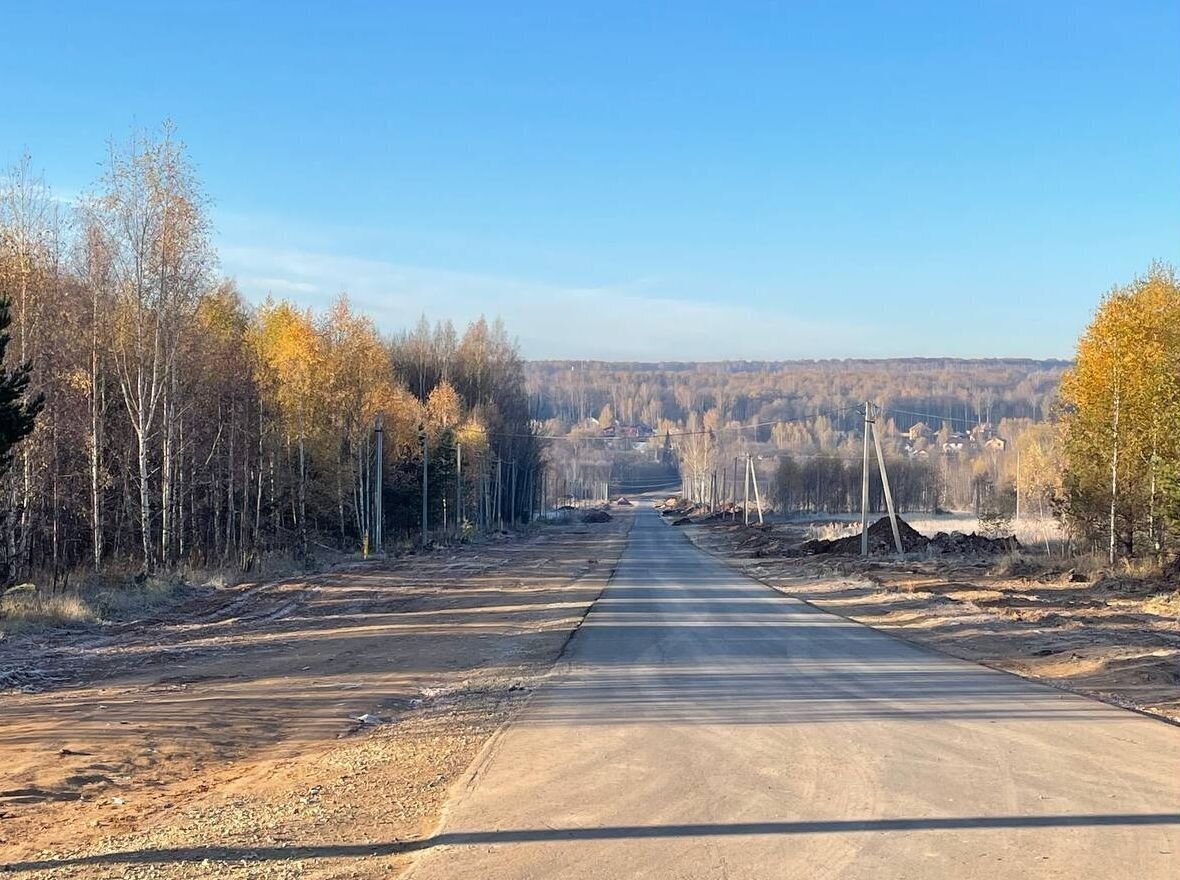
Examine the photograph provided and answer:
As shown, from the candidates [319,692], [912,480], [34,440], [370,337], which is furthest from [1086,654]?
[912,480]

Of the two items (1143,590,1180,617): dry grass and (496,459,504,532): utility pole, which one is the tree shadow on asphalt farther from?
(496,459,504,532): utility pole

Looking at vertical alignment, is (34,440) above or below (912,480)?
above

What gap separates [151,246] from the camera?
86.7ft

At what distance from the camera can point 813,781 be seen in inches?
283

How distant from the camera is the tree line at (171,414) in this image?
83.0 ft

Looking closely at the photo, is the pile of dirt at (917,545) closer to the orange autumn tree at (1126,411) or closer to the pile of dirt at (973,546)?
the pile of dirt at (973,546)

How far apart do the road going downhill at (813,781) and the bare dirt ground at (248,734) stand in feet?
1.92

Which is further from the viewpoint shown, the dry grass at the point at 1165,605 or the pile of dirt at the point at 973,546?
the pile of dirt at the point at 973,546

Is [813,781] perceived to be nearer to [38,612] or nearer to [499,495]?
[38,612]

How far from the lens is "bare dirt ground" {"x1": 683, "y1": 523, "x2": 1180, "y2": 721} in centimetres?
1287

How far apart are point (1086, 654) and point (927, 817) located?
9.74 meters

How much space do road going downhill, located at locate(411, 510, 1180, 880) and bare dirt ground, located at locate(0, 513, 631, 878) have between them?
585mm

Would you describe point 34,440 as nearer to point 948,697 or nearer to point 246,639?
point 246,639

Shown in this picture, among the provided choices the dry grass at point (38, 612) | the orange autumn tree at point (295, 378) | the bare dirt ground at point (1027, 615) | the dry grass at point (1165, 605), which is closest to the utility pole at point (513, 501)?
the orange autumn tree at point (295, 378)
